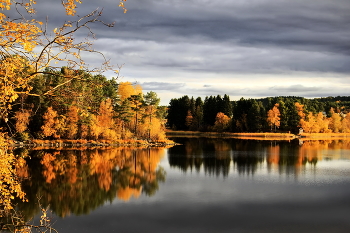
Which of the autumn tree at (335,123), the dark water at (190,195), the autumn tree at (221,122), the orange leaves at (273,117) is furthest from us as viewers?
the autumn tree at (335,123)

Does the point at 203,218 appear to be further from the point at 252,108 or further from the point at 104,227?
the point at 252,108

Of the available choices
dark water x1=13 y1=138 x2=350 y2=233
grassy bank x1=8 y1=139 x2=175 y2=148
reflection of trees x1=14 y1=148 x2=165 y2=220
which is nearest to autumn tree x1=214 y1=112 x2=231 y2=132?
grassy bank x1=8 y1=139 x2=175 y2=148

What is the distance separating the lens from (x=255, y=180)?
930 inches

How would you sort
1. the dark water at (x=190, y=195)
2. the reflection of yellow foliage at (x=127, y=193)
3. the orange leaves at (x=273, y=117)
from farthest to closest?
the orange leaves at (x=273, y=117), the reflection of yellow foliage at (x=127, y=193), the dark water at (x=190, y=195)

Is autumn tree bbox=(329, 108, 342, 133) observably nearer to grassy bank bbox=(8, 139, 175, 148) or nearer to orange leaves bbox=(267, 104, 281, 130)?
orange leaves bbox=(267, 104, 281, 130)

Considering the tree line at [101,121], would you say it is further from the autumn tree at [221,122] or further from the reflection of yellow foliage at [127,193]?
the autumn tree at [221,122]

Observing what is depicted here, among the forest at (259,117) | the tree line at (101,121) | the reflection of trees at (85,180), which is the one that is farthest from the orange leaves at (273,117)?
the reflection of trees at (85,180)

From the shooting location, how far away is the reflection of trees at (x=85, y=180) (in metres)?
17.6

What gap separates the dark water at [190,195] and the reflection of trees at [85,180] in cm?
5

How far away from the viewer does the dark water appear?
569 inches

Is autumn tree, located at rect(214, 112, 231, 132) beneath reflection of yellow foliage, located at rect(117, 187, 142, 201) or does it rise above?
above

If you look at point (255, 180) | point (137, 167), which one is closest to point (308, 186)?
point (255, 180)

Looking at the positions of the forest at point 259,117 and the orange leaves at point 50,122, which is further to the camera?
the forest at point 259,117

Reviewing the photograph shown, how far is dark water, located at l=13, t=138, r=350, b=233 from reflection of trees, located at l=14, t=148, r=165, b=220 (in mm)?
55
